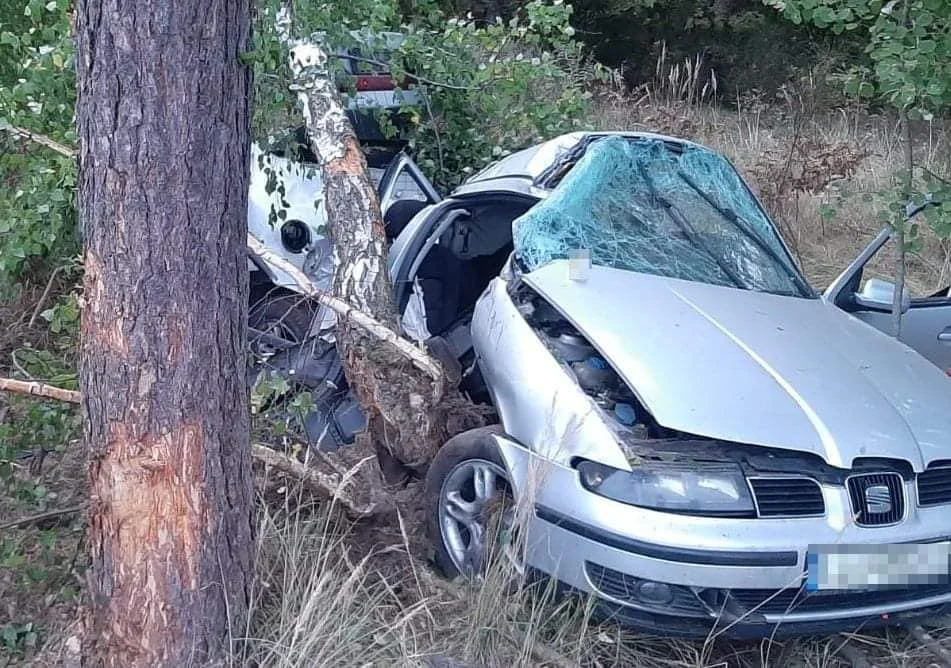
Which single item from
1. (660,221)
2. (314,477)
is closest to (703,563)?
(314,477)

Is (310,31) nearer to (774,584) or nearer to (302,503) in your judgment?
(302,503)

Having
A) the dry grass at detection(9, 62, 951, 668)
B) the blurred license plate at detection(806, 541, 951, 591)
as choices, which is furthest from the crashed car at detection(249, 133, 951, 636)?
the dry grass at detection(9, 62, 951, 668)

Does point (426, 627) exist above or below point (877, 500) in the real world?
below

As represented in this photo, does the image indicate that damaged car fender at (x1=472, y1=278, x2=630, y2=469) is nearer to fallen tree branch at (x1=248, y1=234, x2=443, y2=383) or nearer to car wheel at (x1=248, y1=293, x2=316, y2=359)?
fallen tree branch at (x1=248, y1=234, x2=443, y2=383)

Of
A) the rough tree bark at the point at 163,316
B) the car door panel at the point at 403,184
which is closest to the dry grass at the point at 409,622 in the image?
the rough tree bark at the point at 163,316

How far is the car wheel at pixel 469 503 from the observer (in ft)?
10.7

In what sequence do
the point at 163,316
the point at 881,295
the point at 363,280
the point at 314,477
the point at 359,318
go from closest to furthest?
the point at 163,316 → the point at 314,477 → the point at 359,318 → the point at 363,280 → the point at 881,295

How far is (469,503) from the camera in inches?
135

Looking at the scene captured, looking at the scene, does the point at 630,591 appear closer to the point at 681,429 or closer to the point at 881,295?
the point at 681,429

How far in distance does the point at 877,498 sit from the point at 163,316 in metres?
2.09

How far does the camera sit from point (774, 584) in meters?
2.80

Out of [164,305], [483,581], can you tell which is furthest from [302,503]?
[164,305]

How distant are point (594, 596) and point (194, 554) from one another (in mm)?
1150

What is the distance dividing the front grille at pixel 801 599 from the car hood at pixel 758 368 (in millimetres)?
385
